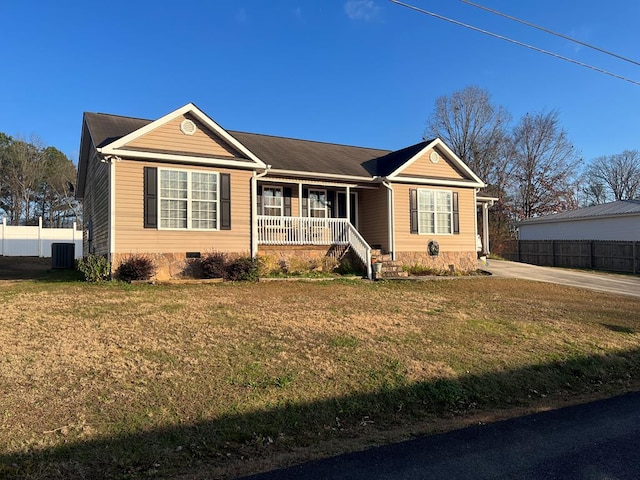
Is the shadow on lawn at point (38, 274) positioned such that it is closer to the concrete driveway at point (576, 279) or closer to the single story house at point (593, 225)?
the concrete driveway at point (576, 279)

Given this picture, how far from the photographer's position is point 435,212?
1819 cm

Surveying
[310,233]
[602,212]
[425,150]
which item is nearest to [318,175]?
[310,233]

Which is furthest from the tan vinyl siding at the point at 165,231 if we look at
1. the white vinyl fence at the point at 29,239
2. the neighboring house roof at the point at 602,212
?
the neighboring house roof at the point at 602,212

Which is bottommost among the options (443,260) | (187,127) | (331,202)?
(443,260)

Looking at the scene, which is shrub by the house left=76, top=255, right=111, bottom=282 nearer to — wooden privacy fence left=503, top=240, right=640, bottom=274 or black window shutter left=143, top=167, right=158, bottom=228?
black window shutter left=143, top=167, right=158, bottom=228

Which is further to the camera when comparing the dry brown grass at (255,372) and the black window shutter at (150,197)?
the black window shutter at (150,197)

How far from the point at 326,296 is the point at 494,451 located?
708cm

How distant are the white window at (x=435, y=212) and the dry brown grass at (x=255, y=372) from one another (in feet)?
24.7

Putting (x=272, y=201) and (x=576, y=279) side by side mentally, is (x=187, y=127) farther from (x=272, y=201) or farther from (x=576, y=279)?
(x=576, y=279)

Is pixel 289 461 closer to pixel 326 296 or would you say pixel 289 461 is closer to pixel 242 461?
pixel 242 461

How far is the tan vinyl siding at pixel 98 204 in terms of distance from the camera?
13.6 m

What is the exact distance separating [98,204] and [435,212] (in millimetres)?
11904

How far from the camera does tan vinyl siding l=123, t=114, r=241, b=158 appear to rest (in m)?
13.1

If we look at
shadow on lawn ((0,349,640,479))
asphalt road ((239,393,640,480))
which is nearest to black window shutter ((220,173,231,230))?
shadow on lawn ((0,349,640,479))
